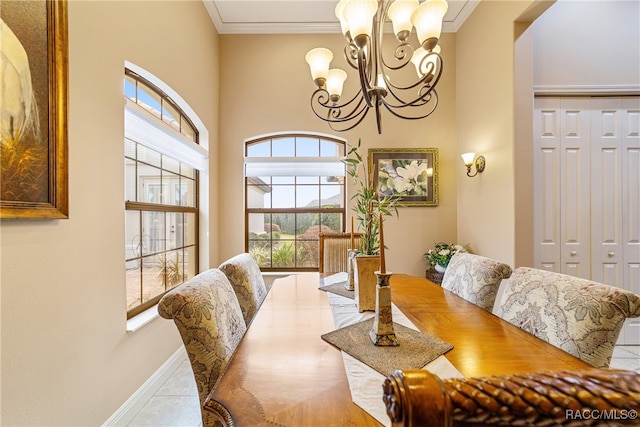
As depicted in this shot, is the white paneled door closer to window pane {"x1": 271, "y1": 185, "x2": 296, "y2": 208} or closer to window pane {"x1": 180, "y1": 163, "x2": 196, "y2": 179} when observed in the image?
window pane {"x1": 271, "y1": 185, "x2": 296, "y2": 208}

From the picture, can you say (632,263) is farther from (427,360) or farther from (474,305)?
(427,360)

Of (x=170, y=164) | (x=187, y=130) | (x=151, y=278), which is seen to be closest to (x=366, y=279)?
(x=151, y=278)

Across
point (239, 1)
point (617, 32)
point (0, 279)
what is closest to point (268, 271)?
point (0, 279)

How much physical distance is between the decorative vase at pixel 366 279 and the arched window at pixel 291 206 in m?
2.04

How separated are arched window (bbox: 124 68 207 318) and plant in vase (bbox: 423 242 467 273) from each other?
2675 mm

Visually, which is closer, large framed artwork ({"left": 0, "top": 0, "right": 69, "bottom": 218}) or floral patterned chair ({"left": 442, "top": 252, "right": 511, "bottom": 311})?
large framed artwork ({"left": 0, "top": 0, "right": 69, "bottom": 218})

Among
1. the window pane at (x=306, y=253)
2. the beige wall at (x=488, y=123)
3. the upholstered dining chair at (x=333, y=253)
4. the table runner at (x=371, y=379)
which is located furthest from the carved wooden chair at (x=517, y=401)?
the window pane at (x=306, y=253)

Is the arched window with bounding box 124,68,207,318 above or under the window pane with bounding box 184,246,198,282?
above

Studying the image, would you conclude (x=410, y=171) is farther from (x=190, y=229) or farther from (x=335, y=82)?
(x=190, y=229)

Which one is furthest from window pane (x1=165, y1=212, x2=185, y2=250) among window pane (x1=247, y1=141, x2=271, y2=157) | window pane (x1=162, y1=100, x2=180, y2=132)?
window pane (x1=247, y1=141, x2=271, y2=157)

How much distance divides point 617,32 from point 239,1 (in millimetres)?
3778

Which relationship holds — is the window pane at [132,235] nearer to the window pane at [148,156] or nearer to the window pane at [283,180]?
the window pane at [148,156]

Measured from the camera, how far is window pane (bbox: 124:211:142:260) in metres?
1.80

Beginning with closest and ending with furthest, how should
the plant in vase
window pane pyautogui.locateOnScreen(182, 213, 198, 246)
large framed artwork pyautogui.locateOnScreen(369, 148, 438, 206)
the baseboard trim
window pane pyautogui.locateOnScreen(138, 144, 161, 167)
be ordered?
the baseboard trim < window pane pyautogui.locateOnScreen(138, 144, 161, 167) < window pane pyautogui.locateOnScreen(182, 213, 198, 246) < the plant in vase < large framed artwork pyautogui.locateOnScreen(369, 148, 438, 206)
